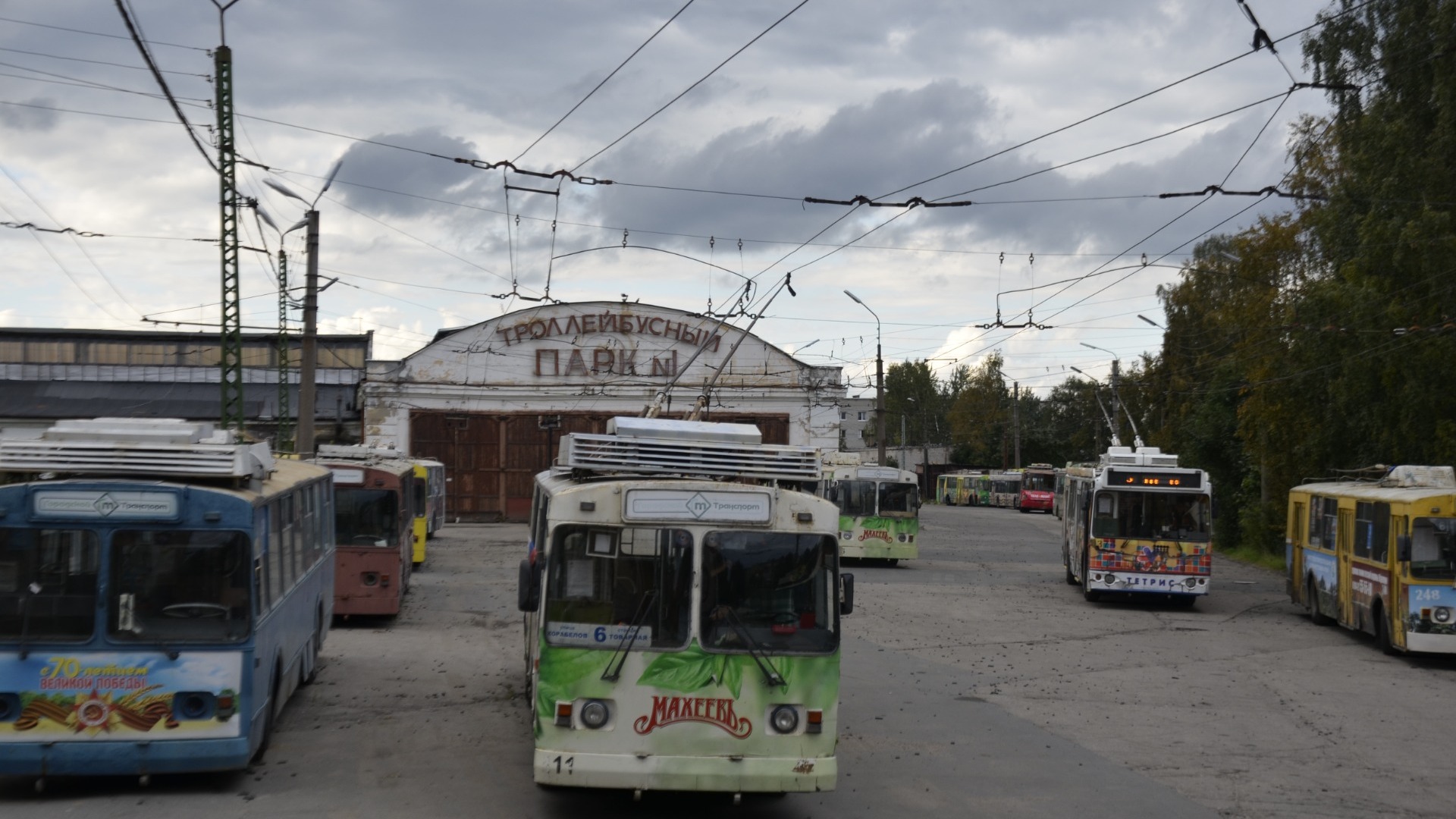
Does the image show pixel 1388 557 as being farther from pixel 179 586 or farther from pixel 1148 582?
pixel 179 586

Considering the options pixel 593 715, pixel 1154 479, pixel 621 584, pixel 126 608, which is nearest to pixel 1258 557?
pixel 1154 479

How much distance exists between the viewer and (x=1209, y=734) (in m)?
12.6

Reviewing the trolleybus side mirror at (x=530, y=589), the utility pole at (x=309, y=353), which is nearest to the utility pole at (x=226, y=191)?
the utility pole at (x=309, y=353)

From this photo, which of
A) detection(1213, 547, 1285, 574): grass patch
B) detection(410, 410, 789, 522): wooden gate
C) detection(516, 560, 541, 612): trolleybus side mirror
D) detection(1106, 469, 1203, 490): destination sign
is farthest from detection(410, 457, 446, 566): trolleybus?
detection(1213, 547, 1285, 574): grass patch

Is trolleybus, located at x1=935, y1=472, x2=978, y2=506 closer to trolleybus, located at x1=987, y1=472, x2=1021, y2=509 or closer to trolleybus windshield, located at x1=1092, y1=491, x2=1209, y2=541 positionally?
trolleybus, located at x1=987, y1=472, x2=1021, y2=509

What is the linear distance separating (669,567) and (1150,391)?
53.5 metres

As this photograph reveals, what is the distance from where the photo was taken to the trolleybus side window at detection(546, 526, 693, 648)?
855 cm

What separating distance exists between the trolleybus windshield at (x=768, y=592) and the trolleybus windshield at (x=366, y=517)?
12.6 meters

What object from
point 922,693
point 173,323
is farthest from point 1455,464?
point 173,323

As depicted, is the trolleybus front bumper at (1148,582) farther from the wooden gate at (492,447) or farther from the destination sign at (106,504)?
the wooden gate at (492,447)

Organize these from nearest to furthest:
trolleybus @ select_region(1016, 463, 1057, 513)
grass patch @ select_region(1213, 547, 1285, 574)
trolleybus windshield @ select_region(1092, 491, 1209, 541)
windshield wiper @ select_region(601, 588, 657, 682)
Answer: windshield wiper @ select_region(601, 588, 657, 682) < trolleybus windshield @ select_region(1092, 491, 1209, 541) < grass patch @ select_region(1213, 547, 1285, 574) < trolleybus @ select_region(1016, 463, 1057, 513)

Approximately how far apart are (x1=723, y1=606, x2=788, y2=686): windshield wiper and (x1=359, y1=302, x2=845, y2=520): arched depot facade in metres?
42.3

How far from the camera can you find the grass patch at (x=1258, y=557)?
37812 millimetres

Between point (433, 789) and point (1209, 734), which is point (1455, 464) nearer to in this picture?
point (1209, 734)
